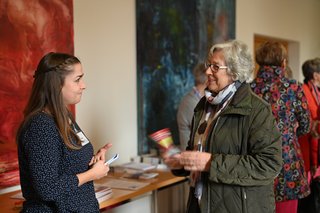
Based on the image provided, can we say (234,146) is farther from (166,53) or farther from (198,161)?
(166,53)

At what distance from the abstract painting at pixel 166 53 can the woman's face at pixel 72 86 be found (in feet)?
5.46

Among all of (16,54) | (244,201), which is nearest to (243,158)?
(244,201)

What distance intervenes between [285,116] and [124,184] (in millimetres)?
1107

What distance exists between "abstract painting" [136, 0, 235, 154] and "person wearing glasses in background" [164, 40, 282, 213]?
1.59 metres

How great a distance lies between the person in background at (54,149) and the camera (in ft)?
4.68

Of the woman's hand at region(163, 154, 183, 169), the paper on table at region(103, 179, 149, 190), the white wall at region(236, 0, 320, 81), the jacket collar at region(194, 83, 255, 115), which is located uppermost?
the white wall at region(236, 0, 320, 81)

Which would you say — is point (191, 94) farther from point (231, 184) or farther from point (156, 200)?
point (231, 184)

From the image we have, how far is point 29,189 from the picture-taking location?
1516mm

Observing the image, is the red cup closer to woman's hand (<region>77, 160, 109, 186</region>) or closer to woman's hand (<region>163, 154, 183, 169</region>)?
woman's hand (<region>163, 154, 183, 169</region>)

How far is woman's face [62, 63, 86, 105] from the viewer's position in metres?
1.58

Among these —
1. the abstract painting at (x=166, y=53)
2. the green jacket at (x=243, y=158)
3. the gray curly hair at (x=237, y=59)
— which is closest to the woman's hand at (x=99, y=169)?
the green jacket at (x=243, y=158)

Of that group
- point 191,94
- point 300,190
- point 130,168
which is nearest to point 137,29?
point 191,94

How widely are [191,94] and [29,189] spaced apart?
1712 mm

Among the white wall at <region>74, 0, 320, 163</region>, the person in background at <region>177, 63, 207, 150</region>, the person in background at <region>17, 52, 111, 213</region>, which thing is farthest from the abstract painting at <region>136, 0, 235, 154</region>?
the person in background at <region>17, 52, 111, 213</region>
